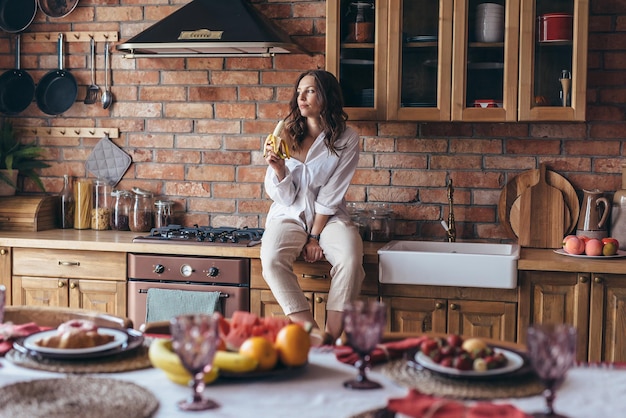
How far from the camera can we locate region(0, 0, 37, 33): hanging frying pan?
449 cm

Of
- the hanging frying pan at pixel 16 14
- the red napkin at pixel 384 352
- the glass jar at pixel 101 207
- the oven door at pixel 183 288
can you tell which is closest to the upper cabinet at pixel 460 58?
the oven door at pixel 183 288

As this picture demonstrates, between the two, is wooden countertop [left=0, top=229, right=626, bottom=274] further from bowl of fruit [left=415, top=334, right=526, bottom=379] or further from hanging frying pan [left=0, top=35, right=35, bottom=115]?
bowl of fruit [left=415, top=334, right=526, bottom=379]

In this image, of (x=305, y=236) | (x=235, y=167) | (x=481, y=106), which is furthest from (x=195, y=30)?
(x=481, y=106)

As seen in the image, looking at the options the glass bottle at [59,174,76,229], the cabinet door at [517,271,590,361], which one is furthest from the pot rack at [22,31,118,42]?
the cabinet door at [517,271,590,361]

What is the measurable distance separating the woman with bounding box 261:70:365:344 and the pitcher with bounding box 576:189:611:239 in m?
1.07

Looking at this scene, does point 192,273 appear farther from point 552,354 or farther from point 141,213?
point 552,354

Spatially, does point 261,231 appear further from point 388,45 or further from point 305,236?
point 388,45

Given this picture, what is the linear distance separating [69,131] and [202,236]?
115 cm

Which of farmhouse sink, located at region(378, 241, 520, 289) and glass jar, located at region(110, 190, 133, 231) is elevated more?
glass jar, located at region(110, 190, 133, 231)

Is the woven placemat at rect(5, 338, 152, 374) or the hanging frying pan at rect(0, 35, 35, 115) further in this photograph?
the hanging frying pan at rect(0, 35, 35, 115)

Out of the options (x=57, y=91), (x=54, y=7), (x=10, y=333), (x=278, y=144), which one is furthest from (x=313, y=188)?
(x=10, y=333)

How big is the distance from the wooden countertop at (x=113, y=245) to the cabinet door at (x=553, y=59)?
971 millimetres

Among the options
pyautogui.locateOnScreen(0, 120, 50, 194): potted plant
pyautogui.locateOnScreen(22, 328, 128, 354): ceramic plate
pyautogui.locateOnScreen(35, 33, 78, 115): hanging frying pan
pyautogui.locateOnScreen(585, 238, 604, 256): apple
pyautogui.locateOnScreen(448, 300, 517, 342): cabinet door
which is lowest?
pyautogui.locateOnScreen(448, 300, 517, 342): cabinet door

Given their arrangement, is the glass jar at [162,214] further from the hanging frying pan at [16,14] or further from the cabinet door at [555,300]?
the cabinet door at [555,300]
